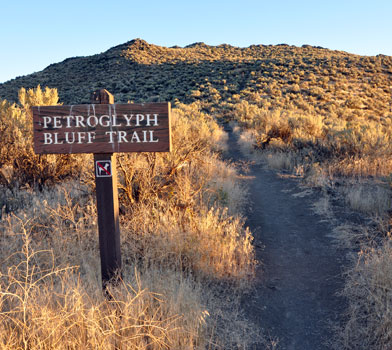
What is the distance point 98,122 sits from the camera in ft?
9.37

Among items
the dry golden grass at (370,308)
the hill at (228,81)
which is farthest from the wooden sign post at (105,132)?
the hill at (228,81)

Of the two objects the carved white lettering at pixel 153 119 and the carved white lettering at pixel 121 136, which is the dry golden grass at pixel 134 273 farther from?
the carved white lettering at pixel 153 119

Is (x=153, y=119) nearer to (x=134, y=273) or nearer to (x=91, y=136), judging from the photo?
(x=91, y=136)

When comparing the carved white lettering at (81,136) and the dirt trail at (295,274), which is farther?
the dirt trail at (295,274)

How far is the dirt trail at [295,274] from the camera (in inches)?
126

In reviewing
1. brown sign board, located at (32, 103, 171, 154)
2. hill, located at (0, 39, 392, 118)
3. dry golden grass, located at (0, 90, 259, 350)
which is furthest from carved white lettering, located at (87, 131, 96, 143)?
hill, located at (0, 39, 392, 118)

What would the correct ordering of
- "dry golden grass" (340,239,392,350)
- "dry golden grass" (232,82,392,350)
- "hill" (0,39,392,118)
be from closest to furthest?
1. "dry golden grass" (340,239,392,350)
2. "dry golden grass" (232,82,392,350)
3. "hill" (0,39,392,118)

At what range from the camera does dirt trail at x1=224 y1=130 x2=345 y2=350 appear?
3.20 metres

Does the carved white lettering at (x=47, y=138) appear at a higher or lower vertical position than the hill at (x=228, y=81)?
lower

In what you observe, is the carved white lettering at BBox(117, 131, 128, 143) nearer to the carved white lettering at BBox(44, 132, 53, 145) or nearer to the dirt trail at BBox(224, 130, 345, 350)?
the carved white lettering at BBox(44, 132, 53, 145)

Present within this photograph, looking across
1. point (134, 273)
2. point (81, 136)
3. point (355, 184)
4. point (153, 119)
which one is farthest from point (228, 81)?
point (81, 136)

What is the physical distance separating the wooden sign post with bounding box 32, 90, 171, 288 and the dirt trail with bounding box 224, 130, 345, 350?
1734mm

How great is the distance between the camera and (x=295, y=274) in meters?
4.29

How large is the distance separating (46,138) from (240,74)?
37.9 metres
